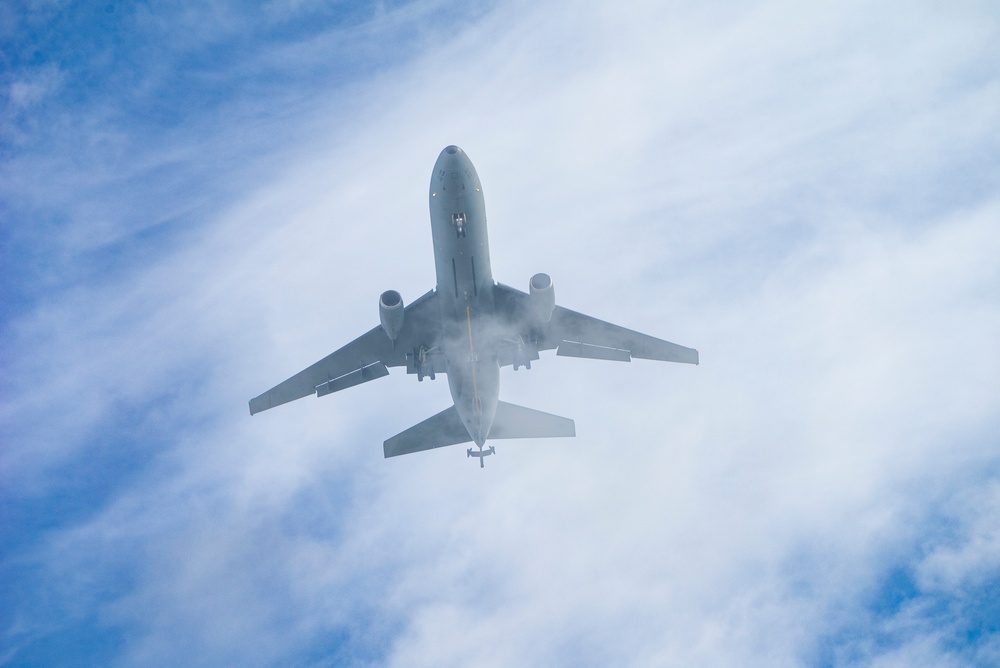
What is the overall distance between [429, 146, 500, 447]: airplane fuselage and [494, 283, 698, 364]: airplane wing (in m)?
3.44

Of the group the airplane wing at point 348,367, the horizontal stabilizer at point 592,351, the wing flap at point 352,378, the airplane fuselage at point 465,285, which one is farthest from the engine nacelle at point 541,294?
the wing flap at point 352,378

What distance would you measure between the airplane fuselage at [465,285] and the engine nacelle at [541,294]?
191cm

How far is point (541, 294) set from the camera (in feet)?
124

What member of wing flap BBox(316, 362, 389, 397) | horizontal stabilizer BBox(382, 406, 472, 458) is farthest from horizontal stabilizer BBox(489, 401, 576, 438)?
wing flap BBox(316, 362, 389, 397)

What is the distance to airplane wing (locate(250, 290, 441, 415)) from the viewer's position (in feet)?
139

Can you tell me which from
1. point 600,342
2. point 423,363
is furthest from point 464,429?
point 600,342

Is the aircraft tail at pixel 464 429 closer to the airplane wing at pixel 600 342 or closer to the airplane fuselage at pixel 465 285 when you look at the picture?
the airplane fuselage at pixel 465 285

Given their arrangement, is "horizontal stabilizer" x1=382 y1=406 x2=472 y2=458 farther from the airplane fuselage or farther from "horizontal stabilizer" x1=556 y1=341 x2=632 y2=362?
"horizontal stabilizer" x1=556 y1=341 x2=632 y2=362

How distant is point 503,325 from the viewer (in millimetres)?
40375

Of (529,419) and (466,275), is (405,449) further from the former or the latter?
(466,275)

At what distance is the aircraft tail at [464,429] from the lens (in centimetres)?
4388

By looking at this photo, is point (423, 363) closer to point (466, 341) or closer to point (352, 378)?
point (466, 341)

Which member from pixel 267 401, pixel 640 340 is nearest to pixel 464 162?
pixel 640 340

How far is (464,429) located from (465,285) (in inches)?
373
